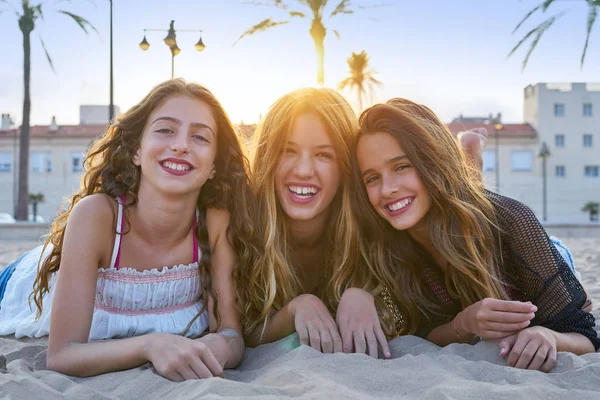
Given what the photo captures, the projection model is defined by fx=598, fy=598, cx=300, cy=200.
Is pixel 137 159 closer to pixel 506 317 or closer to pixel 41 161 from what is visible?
pixel 506 317

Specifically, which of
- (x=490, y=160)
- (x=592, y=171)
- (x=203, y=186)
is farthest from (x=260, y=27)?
(x=592, y=171)

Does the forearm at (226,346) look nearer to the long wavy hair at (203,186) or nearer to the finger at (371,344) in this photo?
the long wavy hair at (203,186)

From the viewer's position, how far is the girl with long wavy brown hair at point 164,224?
10.6 ft

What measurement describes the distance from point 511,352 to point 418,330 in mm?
898

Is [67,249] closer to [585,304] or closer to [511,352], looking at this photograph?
[511,352]

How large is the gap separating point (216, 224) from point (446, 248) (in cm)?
134

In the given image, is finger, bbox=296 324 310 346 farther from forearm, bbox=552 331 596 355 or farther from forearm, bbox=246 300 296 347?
forearm, bbox=552 331 596 355

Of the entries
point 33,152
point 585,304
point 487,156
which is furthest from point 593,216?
point 585,304

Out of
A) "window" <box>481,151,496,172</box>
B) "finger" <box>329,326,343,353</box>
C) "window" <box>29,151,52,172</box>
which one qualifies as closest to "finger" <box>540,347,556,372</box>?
"finger" <box>329,326,343,353</box>

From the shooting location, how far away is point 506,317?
2.82 m

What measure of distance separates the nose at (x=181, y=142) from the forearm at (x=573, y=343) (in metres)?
2.13

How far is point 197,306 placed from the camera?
3.56 metres

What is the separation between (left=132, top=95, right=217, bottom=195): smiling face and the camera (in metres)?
3.29

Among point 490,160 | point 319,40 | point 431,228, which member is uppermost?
point 319,40
